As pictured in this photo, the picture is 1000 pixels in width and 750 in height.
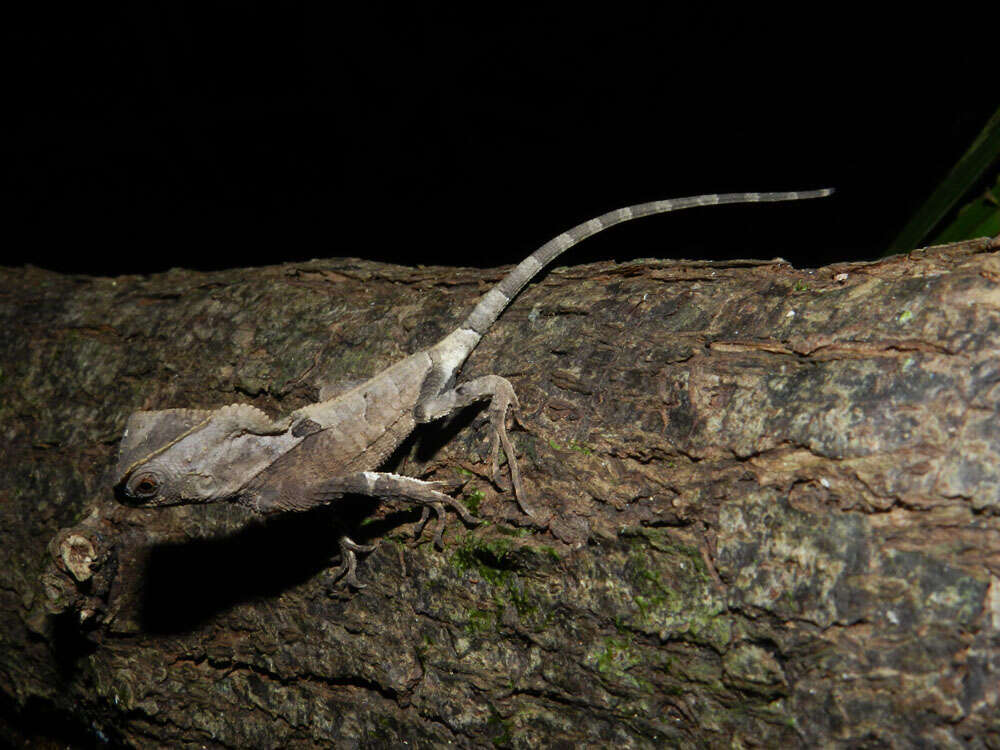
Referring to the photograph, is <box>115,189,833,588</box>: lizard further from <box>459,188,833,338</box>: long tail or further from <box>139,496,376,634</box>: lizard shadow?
<box>139,496,376,634</box>: lizard shadow

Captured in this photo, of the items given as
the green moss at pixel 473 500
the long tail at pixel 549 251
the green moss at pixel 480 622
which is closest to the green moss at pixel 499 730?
the green moss at pixel 480 622

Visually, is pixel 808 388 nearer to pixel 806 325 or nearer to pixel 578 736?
pixel 806 325

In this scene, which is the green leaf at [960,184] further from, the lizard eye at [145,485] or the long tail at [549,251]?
the lizard eye at [145,485]

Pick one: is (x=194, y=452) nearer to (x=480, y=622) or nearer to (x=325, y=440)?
(x=325, y=440)

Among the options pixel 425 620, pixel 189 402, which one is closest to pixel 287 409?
pixel 189 402

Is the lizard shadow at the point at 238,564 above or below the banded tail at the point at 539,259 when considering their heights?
below

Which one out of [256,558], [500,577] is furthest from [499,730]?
[256,558]

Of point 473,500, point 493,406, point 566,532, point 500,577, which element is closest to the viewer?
point 566,532

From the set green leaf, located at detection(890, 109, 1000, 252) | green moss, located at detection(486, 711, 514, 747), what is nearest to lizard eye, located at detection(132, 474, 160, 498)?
green moss, located at detection(486, 711, 514, 747)
